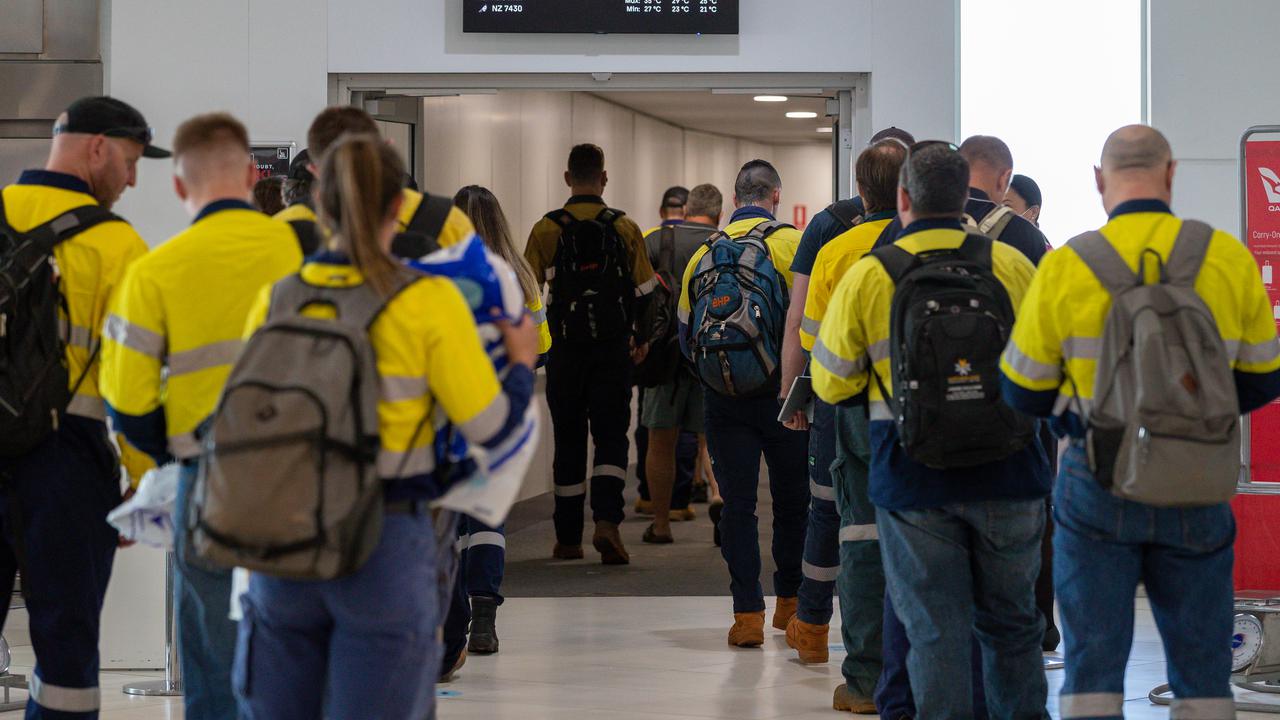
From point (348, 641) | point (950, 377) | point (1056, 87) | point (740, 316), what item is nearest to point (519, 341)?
point (348, 641)

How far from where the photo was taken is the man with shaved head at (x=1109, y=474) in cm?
313

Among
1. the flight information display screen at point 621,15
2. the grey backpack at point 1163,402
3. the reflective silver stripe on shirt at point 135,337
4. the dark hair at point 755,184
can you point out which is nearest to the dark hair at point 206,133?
the reflective silver stripe on shirt at point 135,337

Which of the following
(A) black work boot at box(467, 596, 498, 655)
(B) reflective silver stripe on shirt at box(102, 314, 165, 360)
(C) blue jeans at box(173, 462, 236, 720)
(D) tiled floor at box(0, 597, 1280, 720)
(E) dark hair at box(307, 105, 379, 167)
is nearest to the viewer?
(B) reflective silver stripe on shirt at box(102, 314, 165, 360)

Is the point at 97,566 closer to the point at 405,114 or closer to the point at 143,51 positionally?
the point at 143,51

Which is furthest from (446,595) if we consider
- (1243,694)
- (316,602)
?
(1243,694)

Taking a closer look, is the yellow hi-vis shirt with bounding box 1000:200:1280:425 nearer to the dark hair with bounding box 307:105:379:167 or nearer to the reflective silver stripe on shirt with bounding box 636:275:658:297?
the dark hair with bounding box 307:105:379:167

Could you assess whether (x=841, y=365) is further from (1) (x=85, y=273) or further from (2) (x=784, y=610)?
(2) (x=784, y=610)

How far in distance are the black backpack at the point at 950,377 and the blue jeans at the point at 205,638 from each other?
1.48 m

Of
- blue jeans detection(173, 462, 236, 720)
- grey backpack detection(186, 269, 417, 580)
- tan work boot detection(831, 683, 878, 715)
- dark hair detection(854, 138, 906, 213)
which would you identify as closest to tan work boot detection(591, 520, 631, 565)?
tan work boot detection(831, 683, 878, 715)

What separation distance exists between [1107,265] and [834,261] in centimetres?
148

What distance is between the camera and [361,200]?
2.57 m

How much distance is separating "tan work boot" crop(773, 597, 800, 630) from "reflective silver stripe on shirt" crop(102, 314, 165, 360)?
358 cm

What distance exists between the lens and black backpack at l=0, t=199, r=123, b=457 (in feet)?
11.0

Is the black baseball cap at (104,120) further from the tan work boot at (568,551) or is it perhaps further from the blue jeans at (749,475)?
the tan work boot at (568,551)
